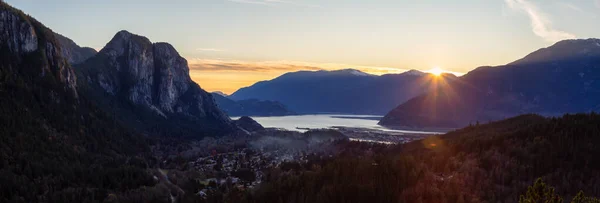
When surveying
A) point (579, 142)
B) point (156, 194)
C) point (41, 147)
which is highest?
point (579, 142)

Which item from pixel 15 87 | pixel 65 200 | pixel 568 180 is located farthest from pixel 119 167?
pixel 568 180

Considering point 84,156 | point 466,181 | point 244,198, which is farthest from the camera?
point 84,156

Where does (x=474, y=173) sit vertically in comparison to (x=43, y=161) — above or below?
above

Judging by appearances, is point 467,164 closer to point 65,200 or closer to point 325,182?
point 325,182

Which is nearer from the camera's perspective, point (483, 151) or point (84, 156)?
point (483, 151)

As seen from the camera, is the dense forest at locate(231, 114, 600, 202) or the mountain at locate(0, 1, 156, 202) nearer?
the dense forest at locate(231, 114, 600, 202)

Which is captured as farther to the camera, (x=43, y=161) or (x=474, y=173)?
(x=43, y=161)

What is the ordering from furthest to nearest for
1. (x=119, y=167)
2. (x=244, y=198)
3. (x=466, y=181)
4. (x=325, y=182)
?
(x=119, y=167), (x=325, y=182), (x=244, y=198), (x=466, y=181)

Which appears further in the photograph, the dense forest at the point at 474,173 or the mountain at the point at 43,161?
the mountain at the point at 43,161
